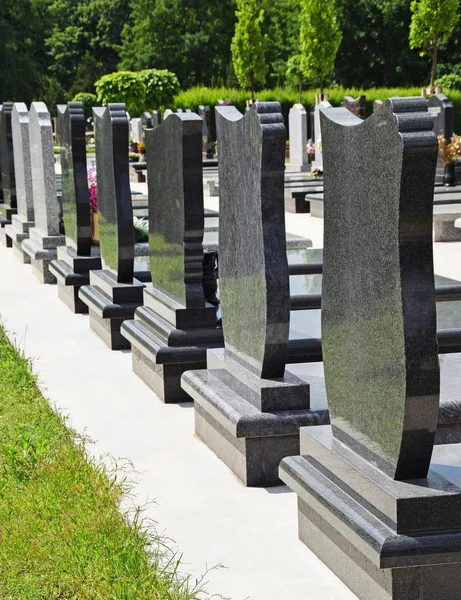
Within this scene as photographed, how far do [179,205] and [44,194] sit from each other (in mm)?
5397

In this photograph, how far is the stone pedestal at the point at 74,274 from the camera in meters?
9.50

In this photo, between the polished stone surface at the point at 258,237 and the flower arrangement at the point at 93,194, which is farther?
the flower arrangement at the point at 93,194

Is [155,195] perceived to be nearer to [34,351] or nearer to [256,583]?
[34,351]

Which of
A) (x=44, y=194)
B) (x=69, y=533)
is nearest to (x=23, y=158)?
(x=44, y=194)

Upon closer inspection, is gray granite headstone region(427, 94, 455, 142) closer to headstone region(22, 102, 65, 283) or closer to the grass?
headstone region(22, 102, 65, 283)

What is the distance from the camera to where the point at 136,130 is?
1437 inches

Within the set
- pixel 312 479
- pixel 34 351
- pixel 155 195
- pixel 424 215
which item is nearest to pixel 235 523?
pixel 312 479

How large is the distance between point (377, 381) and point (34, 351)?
477 cm

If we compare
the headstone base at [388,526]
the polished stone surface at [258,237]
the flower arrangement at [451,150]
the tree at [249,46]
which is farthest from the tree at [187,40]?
the headstone base at [388,526]

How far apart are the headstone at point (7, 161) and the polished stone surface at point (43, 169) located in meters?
1.71

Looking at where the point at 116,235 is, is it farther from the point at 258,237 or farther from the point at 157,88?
the point at 157,88

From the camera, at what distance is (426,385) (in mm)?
3383

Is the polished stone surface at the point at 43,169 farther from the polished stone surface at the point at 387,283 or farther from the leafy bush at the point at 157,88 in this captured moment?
the leafy bush at the point at 157,88

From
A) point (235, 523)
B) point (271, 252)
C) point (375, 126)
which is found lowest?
point (235, 523)
